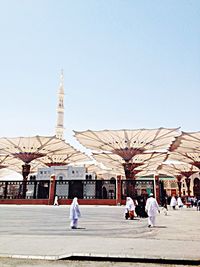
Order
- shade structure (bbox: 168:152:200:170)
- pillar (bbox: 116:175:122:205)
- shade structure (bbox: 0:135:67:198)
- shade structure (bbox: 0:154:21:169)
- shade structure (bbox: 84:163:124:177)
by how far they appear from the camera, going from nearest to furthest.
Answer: pillar (bbox: 116:175:122:205) < shade structure (bbox: 0:135:67:198) < shade structure (bbox: 168:152:200:170) < shade structure (bbox: 0:154:21:169) < shade structure (bbox: 84:163:124:177)

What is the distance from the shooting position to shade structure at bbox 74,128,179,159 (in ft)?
107

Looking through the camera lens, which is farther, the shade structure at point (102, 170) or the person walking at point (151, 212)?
the shade structure at point (102, 170)

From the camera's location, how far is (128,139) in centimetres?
3400

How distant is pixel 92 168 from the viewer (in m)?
60.4

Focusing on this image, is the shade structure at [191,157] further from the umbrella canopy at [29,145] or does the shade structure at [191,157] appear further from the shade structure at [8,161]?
the shade structure at [8,161]

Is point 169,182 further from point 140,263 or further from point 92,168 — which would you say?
point 140,263

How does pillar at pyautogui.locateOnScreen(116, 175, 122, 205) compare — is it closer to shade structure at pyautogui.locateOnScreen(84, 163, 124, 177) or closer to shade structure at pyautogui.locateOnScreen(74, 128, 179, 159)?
shade structure at pyautogui.locateOnScreen(74, 128, 179, 159)

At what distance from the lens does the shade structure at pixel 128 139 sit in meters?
32.5

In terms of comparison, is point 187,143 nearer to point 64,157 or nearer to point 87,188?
point 87,188

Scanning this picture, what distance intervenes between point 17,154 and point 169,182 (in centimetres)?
4149

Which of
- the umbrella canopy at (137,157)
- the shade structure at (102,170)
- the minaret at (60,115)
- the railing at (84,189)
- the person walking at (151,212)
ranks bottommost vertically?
the person walking at (151,212)

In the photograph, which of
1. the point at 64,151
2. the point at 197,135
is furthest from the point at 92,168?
the point at 197,135

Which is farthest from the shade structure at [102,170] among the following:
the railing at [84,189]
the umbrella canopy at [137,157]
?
the railing at [84,189]

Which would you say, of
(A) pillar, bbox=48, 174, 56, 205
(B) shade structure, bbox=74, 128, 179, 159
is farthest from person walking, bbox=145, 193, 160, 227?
(B) shade structure, bbox=74, 128, 179, 159
